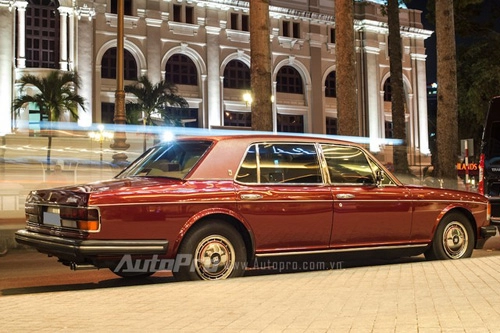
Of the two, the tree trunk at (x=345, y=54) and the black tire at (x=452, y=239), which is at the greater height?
the tree trunk at (x=345, y=54)

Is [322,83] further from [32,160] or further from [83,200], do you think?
[83,200]

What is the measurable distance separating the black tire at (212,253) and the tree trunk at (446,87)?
1308 centimetres

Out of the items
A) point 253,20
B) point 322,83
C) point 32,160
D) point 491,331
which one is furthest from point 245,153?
point 322,83

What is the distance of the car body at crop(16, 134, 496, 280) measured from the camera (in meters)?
6.73

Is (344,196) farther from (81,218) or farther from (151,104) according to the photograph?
(151,104)

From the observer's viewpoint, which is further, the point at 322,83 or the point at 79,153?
the point at 322,83

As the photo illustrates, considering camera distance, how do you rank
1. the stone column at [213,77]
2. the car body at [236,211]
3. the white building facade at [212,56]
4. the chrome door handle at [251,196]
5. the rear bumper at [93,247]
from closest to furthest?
1. the rear bumper at [93,247]
2. the car body at [236,211]
3. the chrome door handle at [251,196]
4. the white building facade at [212,56]
5. the stone column at [213,77]

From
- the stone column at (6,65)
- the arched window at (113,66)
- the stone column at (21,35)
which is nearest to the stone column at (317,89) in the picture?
the arched window at (113,66)

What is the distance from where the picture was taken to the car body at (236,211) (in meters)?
6.73

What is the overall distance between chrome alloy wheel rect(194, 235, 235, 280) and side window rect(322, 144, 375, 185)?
1.72 metres

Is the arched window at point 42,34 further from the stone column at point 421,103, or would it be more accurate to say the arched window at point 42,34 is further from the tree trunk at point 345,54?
the stone column at point 421,103

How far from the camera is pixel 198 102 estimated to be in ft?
169

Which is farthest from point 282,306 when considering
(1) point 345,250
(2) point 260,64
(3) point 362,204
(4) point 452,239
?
(2) point 260,64

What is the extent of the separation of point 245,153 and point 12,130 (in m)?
37.2
